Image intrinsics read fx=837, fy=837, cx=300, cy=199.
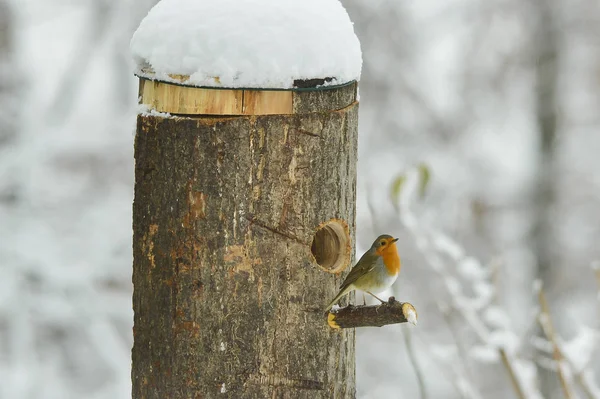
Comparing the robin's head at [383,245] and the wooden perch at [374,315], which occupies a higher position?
the robin's head at [383,245]

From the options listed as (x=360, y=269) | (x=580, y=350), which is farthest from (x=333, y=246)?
(x=580, y=350)

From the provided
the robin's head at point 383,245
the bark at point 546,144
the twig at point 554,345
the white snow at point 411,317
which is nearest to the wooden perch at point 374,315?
the white snow at point 411,317

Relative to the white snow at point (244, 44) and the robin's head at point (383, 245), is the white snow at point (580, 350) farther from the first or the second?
the white snow at point (244, 44)

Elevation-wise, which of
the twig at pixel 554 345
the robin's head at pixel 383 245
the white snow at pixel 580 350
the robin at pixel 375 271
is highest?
the robin's head at pixel 383 245

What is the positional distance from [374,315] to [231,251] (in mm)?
437

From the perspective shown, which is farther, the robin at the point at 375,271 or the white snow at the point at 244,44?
the robin at the point at 375,271

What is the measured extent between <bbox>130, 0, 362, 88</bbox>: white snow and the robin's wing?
566 millimetres

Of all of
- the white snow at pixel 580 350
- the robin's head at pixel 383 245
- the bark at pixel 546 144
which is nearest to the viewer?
the robin's head at pixel 383 245

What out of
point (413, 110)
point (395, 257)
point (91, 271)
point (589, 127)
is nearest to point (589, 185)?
point (589, 127)

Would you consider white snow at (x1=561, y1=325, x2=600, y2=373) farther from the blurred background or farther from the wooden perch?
the wooden perch

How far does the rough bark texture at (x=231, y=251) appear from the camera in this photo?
232 cm

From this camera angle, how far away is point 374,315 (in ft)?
7.63

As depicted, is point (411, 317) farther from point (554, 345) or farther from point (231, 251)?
point (554, 345)

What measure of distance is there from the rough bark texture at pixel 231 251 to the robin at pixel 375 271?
13 cm
